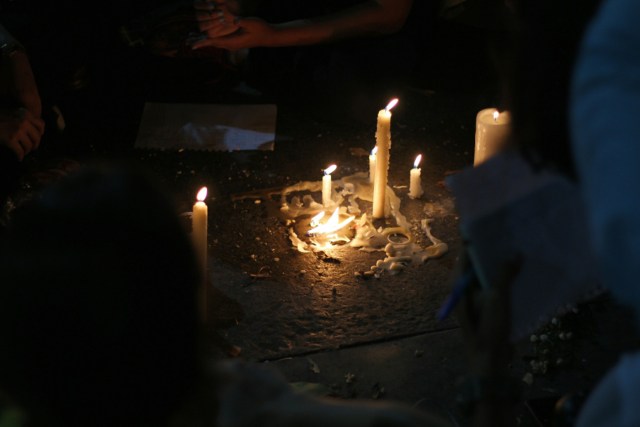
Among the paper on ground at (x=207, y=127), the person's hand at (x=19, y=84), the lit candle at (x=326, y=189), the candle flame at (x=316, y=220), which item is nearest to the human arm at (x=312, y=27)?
the paper on ground at (x=207, y=127)

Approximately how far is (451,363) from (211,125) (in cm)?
199

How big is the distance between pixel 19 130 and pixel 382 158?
1437mm

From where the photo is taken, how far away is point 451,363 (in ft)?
8.45

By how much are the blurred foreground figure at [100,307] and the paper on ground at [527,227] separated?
55cm

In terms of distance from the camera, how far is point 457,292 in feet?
4.58

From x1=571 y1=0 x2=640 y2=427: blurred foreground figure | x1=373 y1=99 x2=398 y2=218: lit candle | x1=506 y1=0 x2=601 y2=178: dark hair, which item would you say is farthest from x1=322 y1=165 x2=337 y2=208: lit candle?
x1=571 y1=0 x2=640 y2=427: blurred foreground figure

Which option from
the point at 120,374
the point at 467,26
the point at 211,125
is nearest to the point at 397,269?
the point at 211,125

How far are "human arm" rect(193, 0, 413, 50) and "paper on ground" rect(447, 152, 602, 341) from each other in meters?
2.65

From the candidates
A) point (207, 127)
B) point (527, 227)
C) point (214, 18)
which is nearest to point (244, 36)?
point (214, 18)

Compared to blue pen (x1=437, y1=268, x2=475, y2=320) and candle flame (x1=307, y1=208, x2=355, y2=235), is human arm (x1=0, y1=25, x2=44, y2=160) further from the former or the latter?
blue pen (x1=437, y1=268, x2=475, y2=320)

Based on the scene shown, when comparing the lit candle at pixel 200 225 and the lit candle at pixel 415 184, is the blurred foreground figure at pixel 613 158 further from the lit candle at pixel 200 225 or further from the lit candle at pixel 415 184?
the lit candle at pixel 415 184

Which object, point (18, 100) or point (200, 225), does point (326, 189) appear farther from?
point (18, 100)

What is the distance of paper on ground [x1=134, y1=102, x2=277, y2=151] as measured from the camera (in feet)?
12.8

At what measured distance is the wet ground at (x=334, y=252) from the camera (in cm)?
254
